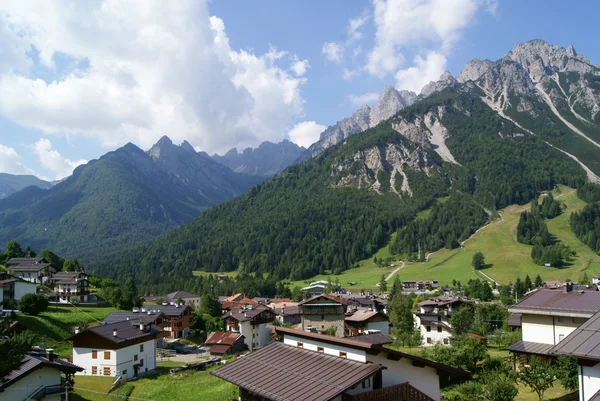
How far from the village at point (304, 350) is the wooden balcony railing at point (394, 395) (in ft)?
0.13

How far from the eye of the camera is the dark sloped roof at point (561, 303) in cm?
3468

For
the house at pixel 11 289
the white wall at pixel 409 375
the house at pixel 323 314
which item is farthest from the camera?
the house at pixel 323 314

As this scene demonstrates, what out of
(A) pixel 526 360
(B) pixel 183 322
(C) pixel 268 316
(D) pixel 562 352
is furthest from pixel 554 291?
(B) pixel 183 322

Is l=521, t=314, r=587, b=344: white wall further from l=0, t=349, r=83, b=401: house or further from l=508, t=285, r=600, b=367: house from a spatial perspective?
l=0, t=349, r=83, b=401: house

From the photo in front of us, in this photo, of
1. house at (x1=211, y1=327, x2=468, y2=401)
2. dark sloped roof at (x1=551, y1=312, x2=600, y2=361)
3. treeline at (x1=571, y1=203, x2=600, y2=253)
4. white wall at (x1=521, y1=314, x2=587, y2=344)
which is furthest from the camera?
treeline at (x1=571, y1=203, x2=600, y2=253)

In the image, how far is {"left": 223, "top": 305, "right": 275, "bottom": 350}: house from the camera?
74.2 metres

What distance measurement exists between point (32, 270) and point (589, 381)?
99628 mm

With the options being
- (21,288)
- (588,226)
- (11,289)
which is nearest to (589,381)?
(11,289)

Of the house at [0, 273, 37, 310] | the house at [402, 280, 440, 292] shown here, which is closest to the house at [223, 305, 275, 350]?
the house at [0, 273, 37, 310]

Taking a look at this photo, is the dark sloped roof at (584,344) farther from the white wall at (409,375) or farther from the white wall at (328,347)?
the white wall at (328,347)

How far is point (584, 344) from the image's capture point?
1762cm

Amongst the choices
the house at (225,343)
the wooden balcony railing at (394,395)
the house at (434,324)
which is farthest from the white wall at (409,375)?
the house at (434,324)

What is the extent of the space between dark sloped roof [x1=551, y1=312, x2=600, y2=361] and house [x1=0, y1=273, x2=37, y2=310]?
68.4 meters

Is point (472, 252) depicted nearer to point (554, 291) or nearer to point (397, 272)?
point (397, 272)
